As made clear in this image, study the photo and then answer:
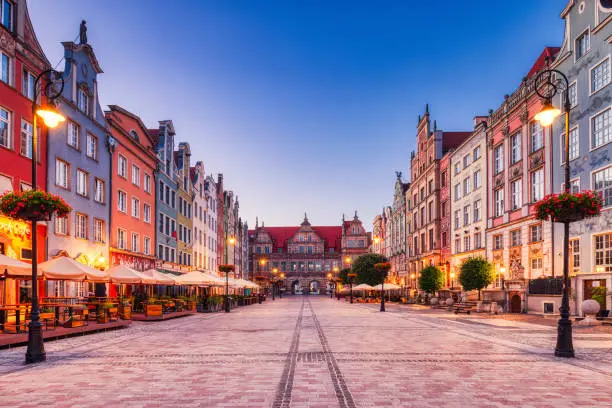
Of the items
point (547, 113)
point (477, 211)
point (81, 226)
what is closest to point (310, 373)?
point (547, 113)

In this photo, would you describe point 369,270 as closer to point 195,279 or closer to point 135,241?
point 135,241

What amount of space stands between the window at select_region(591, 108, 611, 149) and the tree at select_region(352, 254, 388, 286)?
42.6 metres

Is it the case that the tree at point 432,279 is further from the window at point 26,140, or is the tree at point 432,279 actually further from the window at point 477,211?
the window at point 26,140

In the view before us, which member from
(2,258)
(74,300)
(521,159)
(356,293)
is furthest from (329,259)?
(2,258)

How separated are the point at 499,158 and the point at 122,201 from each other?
27795 millimetres

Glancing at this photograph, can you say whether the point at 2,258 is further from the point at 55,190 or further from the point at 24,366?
the point at 55,190

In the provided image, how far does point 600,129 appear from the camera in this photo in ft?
88.2

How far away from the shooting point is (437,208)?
57938mm

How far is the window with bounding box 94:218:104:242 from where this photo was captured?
33.2 metres

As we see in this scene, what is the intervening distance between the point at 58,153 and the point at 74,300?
778 cm

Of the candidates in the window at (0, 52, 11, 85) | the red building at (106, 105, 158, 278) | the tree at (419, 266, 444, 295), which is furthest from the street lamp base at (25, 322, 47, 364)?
the tree at (419, 266, 444, 295)

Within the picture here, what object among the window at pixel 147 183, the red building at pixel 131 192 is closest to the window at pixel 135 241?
the red building at pixel 131 192

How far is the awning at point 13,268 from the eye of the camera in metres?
16.9

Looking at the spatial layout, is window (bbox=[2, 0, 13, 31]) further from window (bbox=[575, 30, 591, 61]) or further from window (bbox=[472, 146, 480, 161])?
window (bbox=[472, 146, 480, 161])
